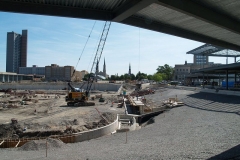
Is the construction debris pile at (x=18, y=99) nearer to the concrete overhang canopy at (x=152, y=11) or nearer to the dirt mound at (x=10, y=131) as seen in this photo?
the dirt mound at (x=10, y=131)

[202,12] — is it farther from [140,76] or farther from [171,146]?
[140,76]

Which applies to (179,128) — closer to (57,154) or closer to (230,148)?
(230,148)

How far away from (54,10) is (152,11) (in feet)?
14.3

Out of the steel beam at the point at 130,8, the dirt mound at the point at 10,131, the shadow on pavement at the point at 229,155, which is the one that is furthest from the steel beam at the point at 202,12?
the dirt mound at the point at 10,131

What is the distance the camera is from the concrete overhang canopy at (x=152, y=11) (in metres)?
9.02

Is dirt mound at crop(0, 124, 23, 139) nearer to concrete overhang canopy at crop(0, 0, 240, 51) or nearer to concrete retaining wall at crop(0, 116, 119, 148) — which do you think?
concrete retaining wall at crop(0, 116, 119, 148)

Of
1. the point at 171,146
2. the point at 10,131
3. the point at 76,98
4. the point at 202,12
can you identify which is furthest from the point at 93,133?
the point at 76,98

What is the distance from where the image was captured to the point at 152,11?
33.6ft

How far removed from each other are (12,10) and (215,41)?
40.4 ft

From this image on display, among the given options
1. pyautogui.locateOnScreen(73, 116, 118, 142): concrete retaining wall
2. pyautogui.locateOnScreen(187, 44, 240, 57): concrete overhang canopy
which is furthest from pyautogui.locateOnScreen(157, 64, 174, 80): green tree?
pyautogui.locateOnScreen(73, 116, 118, 142): concrete retaining wall

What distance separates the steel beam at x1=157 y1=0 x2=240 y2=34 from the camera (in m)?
8.70

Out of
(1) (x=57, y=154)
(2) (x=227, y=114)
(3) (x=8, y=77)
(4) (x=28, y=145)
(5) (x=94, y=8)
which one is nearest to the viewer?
(5) (x=94, y=8)

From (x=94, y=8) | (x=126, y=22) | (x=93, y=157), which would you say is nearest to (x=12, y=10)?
(x=94, y=8)

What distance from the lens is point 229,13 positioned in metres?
10.5
